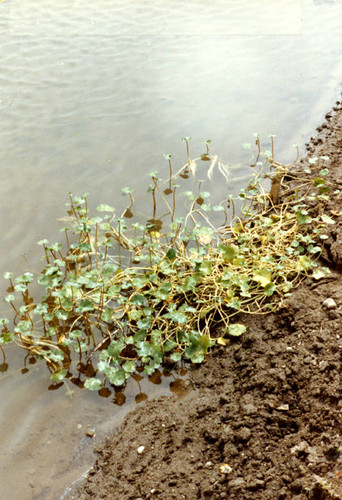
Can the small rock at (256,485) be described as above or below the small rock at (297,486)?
below

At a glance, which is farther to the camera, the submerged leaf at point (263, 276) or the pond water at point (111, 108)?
the submerged leaf at point (263, 276)

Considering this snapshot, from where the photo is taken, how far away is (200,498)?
2.15 m

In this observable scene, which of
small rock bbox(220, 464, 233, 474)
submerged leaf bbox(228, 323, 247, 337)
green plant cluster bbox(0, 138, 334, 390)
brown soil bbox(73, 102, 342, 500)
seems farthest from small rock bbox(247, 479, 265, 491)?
submerged leaf bbox(228, 323, 247, 337)

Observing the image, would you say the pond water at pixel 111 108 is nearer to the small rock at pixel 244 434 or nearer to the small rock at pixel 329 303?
the small rock at pixel 244 434

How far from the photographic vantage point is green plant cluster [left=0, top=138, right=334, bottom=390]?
2.95 m

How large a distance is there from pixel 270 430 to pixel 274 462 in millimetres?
176

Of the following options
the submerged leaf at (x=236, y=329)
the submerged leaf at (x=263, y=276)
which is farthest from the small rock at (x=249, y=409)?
the submerged leaf at (x=263, y=276)

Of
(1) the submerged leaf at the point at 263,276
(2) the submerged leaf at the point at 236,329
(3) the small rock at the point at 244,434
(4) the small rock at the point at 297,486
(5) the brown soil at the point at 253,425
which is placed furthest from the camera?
(1) the submerged leaf at the point at 263,276

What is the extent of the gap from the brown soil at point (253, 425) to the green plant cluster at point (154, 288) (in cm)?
19

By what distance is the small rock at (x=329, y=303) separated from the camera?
2.75 meters

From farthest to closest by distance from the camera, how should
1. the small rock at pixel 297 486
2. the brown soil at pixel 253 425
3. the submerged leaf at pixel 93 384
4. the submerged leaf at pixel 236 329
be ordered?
the submerged leaf at pixel 236 329, the submerged leaf at pixel 93 384, the brown soil at pixel 253 425, the small rock at pixel 297 486

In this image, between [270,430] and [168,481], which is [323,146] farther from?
[168,481]

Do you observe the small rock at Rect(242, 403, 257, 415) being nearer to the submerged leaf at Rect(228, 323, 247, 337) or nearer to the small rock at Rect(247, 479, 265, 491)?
the small rock at Rect(247, 479, 265, 491)

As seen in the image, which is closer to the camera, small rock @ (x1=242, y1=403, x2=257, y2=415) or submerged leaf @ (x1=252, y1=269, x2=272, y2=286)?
small rock @ (x1=242, y1=403, x2=257, y2=415)
